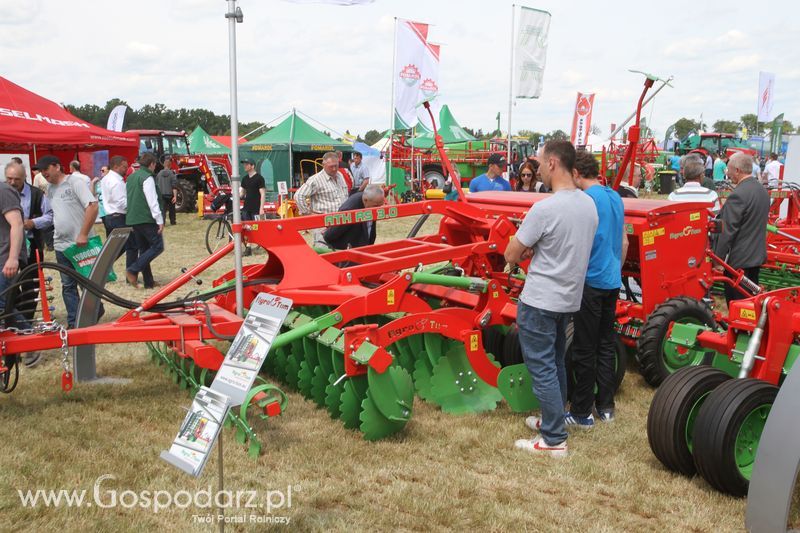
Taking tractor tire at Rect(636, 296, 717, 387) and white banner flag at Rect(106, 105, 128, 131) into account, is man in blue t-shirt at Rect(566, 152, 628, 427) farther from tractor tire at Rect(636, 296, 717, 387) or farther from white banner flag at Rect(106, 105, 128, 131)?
white banner flag at Rect(106, 105, 128, 131)

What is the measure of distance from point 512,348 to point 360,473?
172 centimetres

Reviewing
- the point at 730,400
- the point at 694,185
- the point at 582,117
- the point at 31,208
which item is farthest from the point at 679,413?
the point at 582,117

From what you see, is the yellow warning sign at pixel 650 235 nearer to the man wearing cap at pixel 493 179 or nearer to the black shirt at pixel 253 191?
the man wearing cap at pixel 493 179

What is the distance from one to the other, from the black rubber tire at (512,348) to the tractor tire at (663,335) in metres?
0.87

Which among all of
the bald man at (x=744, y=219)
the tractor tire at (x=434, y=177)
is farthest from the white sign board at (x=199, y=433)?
the tractor tire at (x=434, y=177)

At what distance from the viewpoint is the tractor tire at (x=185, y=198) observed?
64.6ft

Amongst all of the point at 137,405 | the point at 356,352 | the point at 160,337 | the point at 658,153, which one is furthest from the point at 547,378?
the point at 658,153

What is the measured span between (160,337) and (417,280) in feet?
5.40

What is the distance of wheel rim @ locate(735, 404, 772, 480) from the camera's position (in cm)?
350

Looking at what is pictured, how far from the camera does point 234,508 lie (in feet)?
11.1

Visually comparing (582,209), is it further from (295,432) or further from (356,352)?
(295,432)

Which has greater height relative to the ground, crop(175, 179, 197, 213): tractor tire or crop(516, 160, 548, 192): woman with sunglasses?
crop(516, 160, 548, 192): woman with sunglasses

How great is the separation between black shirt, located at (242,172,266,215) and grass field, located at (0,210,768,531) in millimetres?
7826

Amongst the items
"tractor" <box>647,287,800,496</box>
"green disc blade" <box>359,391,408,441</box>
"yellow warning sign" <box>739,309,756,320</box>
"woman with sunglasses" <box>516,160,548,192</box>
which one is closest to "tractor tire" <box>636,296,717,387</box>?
"tractor" <box>647,287,800,496</box>
